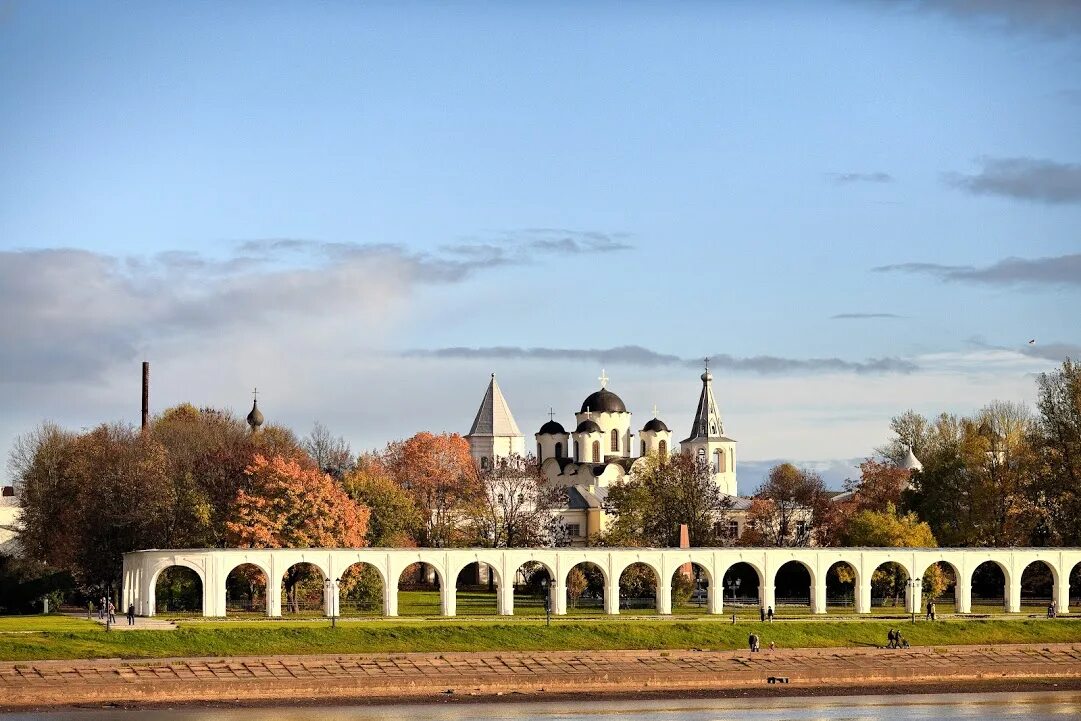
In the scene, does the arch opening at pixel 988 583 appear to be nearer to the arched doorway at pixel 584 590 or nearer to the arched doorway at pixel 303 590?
the arched doorway at pixel 584 590

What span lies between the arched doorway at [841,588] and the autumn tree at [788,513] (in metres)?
14.2

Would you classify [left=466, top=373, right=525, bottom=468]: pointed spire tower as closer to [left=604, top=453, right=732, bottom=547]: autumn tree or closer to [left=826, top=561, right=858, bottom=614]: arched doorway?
[left=604, top=453, right=732, bottom=547]: autumn tree

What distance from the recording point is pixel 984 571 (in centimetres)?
8581

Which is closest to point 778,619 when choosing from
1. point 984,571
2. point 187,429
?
point 984,571

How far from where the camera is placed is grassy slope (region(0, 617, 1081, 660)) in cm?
5750

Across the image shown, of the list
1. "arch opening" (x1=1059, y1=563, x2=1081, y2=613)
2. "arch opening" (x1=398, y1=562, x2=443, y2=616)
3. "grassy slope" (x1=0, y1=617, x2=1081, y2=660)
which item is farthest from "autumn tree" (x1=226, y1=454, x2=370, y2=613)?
"arch opening" (x1=1059, y1=563, x2=1081, y2=613)

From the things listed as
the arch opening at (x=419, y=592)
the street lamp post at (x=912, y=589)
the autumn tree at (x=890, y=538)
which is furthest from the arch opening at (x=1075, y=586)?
the arch opening at (x=419, y=592)

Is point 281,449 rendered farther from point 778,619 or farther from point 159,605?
point 778,619

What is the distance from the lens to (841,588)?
85938 millimetres

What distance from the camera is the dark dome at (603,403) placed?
12800 cm

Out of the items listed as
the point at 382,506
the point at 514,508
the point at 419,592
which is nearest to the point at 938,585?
the point at 419,592

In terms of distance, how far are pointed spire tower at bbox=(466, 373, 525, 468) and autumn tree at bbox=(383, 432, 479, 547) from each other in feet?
47.7

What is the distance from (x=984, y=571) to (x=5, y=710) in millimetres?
47981

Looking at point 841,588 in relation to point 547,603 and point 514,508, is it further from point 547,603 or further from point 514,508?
point 547,603
